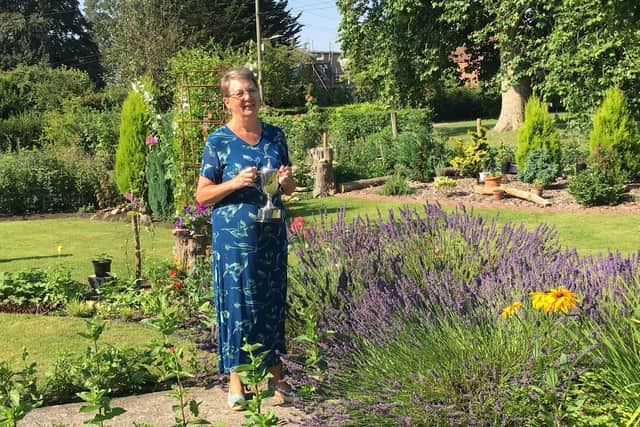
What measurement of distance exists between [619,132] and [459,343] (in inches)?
425

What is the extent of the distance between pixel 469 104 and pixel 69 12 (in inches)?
1340

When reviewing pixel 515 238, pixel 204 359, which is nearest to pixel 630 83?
pixel 515 238

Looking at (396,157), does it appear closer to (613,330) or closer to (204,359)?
(204,359)

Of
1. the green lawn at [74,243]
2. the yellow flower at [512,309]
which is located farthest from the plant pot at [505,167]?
the yellow flower at [512,309]

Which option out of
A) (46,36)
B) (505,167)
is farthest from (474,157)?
(46,36)

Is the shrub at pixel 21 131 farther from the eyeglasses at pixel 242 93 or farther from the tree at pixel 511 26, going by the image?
the eyeglasses at pixel 242 93

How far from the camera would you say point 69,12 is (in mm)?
54531

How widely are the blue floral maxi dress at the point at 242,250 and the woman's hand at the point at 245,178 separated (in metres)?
0.13

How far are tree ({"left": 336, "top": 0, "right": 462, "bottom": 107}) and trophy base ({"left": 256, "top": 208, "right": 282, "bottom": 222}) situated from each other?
19804 mm

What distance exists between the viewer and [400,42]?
2286cm

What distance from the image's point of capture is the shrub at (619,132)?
12.2 meters

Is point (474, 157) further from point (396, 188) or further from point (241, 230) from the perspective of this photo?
point (241, 230)

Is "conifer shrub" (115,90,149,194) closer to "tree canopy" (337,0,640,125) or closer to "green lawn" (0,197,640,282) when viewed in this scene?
"green lawn" (0,197,640,282)

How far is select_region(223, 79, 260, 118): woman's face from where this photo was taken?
3455 millimetres
